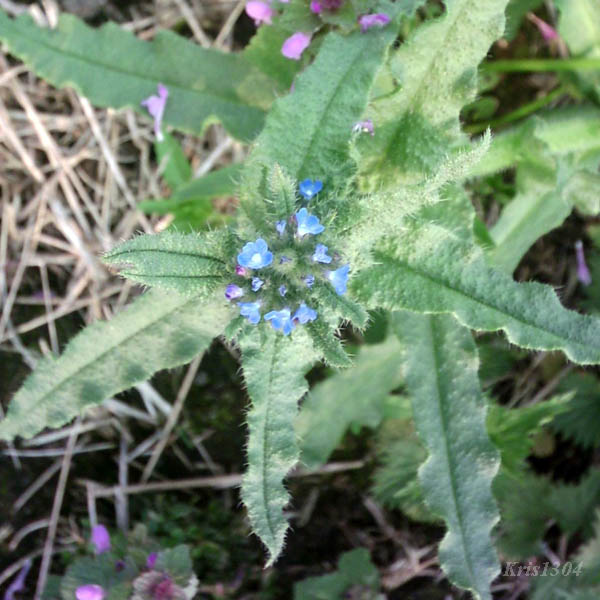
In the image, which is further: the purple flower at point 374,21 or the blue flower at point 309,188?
the purple flower at point 374,21

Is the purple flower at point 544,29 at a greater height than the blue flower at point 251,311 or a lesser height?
greater

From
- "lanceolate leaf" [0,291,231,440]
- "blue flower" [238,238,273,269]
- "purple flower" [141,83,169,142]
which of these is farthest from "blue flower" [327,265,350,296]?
"purple flower" [141,83,169,142]

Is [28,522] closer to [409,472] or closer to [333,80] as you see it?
[409,472]

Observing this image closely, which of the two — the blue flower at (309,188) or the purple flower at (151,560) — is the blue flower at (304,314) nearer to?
the blue flower at (309,188)

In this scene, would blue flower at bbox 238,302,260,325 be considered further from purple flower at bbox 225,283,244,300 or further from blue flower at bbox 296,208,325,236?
blue flower at bbox 296,208,325,236

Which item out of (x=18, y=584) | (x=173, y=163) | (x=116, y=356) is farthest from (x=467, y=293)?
(x=18, y=584)

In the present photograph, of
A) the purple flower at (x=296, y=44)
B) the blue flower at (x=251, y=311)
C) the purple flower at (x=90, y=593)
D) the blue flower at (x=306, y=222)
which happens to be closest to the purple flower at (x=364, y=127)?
the purple flower at (x=296, y=44)

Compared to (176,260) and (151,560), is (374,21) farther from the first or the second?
(151,560)
